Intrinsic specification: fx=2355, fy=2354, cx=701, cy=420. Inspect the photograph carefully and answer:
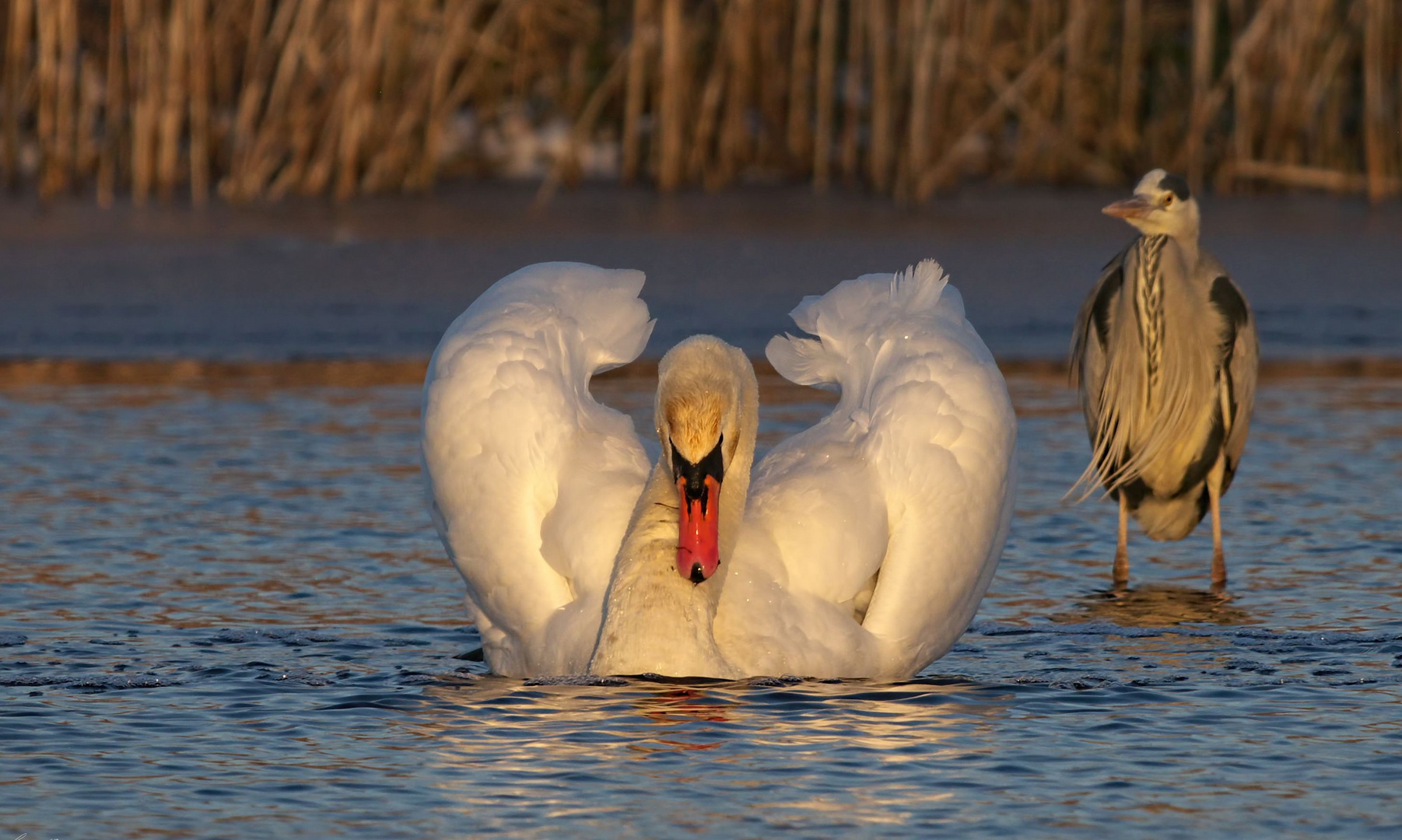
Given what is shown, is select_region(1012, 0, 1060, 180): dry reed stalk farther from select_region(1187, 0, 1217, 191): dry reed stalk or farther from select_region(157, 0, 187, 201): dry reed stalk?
select_region(157, 0, 187, 201): dry reed stalk

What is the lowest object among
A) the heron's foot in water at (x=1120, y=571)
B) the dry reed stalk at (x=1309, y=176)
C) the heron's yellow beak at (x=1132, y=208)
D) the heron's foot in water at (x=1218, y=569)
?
the heron's foot in water at (x=1120, y=571)

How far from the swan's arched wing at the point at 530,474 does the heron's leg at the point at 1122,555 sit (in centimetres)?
192

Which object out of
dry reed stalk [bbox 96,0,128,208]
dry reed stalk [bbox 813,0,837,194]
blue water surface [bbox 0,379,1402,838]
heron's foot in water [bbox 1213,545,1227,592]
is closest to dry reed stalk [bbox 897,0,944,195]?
dry reed stalk [bbox 813,0,837,194]

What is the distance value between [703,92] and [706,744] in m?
11.6

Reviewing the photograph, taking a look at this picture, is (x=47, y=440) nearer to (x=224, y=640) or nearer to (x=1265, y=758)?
(x=224, y=640)

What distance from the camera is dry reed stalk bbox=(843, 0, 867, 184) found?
1555cm

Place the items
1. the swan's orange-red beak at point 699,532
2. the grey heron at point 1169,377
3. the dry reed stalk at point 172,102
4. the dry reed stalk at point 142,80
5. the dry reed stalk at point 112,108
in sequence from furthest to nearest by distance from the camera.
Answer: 1. the dry reed stalk at point 112,108
2. the dry reed stalk at point 142,80
3. the dry reed stalk at point 172,102
4. the grey heron at point 1169,377
5. the swan's orange-red beak at point 699,532

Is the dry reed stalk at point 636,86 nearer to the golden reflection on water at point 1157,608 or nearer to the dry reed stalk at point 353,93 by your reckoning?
the dry reed stalk at point 353,93

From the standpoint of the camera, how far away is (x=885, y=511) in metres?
5.82

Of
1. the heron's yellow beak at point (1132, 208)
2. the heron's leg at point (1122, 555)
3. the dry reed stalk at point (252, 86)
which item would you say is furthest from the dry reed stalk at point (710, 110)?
the heron's leg at point (1122, 555)

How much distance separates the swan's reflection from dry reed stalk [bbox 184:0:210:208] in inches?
375

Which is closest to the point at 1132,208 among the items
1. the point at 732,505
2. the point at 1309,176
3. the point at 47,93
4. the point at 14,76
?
the point at 732,505

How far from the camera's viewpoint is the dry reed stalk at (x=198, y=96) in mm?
14469

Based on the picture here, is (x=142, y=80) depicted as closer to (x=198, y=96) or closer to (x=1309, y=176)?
(x=198, y=96)
